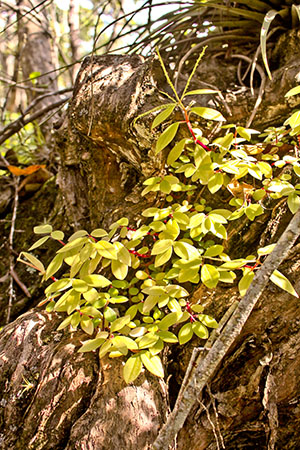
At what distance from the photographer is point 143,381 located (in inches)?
40.6

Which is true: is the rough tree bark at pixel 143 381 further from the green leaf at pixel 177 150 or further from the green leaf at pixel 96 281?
the green leaf at pixel 96 281

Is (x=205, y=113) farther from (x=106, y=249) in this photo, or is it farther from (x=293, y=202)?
(x=106, y=249)

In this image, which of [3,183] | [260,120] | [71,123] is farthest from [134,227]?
[3,183]

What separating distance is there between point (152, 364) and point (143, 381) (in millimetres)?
220

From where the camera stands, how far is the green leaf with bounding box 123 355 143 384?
0.83 m

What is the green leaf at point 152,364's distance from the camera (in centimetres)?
84

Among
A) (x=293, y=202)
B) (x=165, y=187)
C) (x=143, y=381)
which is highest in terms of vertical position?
(x=165, y=187)

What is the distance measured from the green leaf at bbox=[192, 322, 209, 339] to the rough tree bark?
0.55 ft

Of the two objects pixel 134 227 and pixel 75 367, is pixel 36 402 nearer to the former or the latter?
pixel 75 367

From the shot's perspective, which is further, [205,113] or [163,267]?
[163,267]

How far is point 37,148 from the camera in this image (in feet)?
7.95

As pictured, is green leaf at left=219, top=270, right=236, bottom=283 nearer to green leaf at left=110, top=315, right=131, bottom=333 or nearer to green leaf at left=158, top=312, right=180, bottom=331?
green leaf at left=158, top=312, right=180, bottom=331

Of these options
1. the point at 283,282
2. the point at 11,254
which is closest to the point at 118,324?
the point at 283,282

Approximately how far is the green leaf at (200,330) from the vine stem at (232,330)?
0.14 meters
